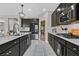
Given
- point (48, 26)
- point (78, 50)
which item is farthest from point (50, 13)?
point (78, 50)

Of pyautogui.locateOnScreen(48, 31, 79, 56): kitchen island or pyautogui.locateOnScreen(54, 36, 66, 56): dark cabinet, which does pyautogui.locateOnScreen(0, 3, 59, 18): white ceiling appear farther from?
pyautogui.locateOnScreen(48, 31, 79, 56): kitchen island

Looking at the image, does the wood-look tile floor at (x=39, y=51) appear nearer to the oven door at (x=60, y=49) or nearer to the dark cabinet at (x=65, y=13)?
the oven door at (x=60, y=49)

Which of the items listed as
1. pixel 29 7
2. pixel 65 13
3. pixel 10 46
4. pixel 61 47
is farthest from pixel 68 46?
pixel 29 7

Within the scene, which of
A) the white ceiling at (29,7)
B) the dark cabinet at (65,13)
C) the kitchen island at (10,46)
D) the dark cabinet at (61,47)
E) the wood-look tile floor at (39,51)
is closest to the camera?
the kitchen island at (10,46)

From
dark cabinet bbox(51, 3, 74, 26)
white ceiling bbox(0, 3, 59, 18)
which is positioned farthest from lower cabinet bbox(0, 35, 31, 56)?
white ceiling bbox(0, 3, 59, 18)

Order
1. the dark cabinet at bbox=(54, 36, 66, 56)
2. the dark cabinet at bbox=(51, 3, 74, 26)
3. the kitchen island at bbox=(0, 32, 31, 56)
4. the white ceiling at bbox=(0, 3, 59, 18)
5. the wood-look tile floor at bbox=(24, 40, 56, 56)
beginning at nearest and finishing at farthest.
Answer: the kitchen island at bbox=(0, 32, 31, 56) → the dark cabinet at bbox=(54, 36, 66, 56) → the dark cabinet at bbox=(51, 3, 74, 26) → the wood-look tile floor at bbox=(24, 40, 56, 56) → the white ceiling at bbox=(0, 3, 59, 18)

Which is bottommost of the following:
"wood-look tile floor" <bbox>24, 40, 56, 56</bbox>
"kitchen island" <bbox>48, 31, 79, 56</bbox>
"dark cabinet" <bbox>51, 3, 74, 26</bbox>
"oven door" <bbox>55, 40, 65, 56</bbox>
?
"wood-look tile floor" <bbox>24, 40, 56, 56</bbox>

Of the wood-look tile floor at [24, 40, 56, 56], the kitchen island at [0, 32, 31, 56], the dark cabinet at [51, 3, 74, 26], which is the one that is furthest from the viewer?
the wood-look tile floor at [24, 40, 56, 56]

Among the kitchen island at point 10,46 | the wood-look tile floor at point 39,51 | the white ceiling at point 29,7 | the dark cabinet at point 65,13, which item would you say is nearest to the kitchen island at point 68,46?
the dark cabinet at point 65,13

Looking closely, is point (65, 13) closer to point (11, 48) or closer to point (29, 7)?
point (11, 48)

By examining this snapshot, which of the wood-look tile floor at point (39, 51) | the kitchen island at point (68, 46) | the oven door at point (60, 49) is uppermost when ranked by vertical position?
the kitchen island at point (68, 46)

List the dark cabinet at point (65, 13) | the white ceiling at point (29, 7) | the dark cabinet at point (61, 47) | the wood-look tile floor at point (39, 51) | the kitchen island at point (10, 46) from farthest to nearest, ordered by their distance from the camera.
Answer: the white ceiling at point (29, 7) < the wood-look tile floor at point (39, 51) < the dark cabinet at point (65, 13) < the dark cabinet at point (61, 47) < the kitchen island at point (10, 46)

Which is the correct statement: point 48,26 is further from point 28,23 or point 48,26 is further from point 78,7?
point 78,7

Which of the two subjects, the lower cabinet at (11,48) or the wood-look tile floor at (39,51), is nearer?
the lower cabinet at (11,48)
